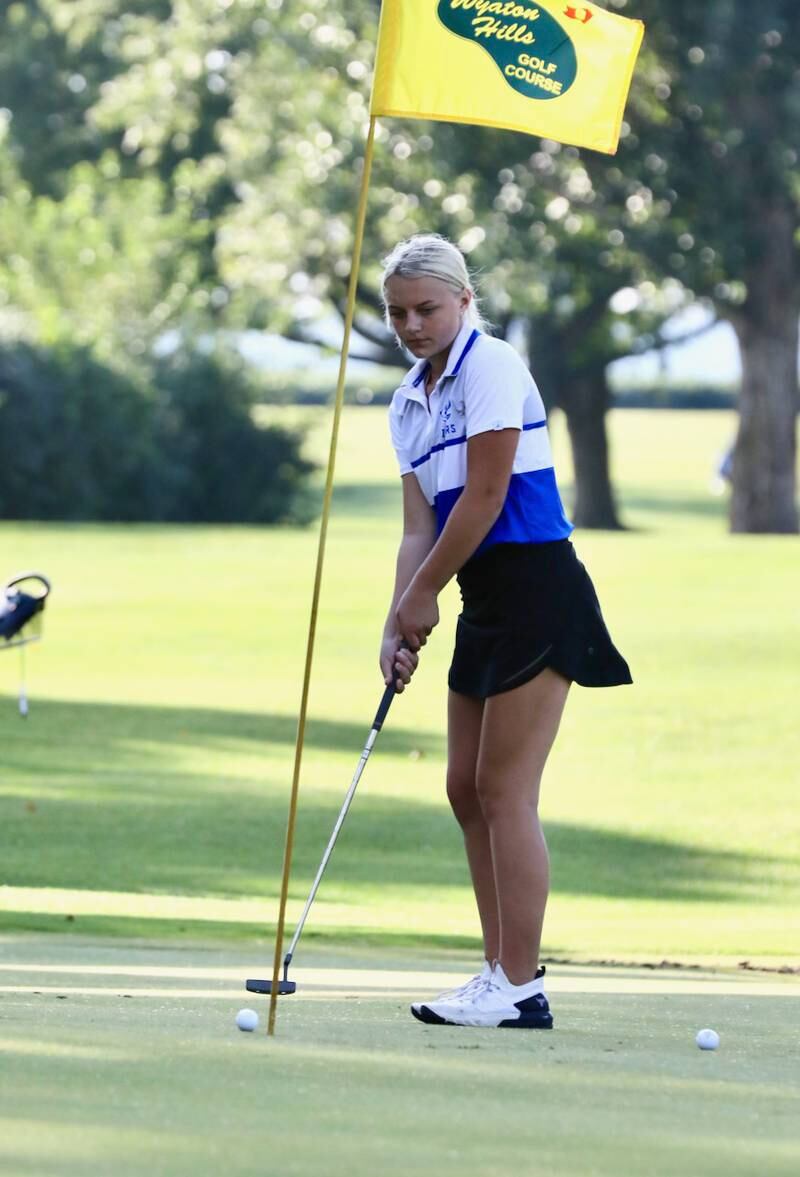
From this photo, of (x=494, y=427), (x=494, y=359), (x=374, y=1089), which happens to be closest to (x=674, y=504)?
(x=494, y=359)

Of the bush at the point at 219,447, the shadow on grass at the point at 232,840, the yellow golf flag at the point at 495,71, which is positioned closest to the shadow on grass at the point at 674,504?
the bush at the point at 219,447

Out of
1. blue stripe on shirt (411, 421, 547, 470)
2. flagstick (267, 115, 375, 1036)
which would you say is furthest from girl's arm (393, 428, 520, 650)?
flagstick (267, 115, 375, 1036)

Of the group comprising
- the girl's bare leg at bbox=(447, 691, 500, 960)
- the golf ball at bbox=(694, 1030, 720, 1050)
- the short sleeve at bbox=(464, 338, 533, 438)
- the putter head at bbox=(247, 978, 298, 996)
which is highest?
the short sleeve at bbox=(464, 338, 533, 438)

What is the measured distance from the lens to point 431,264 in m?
5.82

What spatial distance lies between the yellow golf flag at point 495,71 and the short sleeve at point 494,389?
734 mm

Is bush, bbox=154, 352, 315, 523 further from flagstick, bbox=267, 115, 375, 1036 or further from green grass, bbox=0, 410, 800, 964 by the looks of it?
flagstick, bbox=267, 115, 375, 1036

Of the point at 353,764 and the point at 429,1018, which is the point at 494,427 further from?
the point at 353,764

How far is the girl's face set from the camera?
5.81m

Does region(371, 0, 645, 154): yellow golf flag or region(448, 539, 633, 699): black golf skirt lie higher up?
region(371, 0, 645, 154): yellow golf flag

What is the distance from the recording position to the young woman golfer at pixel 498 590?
5.71m

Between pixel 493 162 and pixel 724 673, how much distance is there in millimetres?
17830

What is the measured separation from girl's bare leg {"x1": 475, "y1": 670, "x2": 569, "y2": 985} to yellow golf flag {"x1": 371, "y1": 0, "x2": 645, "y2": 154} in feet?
4.86

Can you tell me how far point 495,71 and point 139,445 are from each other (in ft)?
132

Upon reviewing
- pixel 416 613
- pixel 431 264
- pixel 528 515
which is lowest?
pixel 416 613
